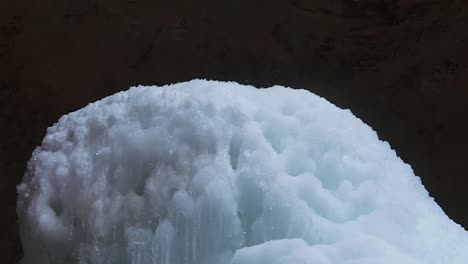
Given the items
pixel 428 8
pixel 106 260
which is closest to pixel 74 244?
pixel 106 260

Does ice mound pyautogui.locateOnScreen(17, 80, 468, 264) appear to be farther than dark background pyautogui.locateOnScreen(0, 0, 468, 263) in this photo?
No

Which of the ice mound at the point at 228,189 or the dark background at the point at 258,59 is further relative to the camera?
the dark background at the point at 258,59

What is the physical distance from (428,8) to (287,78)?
1364mm

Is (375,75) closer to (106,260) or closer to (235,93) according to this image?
(235,93)

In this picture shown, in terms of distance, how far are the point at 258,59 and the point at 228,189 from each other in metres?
3.06

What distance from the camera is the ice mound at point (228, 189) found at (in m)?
2.54

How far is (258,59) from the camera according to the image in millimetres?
5527

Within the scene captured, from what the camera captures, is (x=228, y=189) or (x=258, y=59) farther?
(x=258, y=59)

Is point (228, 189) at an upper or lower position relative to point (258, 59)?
lower

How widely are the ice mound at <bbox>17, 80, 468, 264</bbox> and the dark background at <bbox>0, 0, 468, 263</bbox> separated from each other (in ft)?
8.05

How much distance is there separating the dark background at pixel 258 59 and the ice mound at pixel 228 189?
8.05 feet

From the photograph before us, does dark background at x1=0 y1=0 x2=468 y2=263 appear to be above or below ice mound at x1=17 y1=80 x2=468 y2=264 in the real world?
above

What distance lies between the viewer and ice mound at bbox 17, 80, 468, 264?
99.9 inches

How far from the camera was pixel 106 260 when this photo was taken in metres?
2.80
